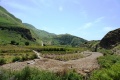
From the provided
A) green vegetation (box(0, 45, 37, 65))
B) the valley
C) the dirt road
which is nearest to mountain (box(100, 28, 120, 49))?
the valley

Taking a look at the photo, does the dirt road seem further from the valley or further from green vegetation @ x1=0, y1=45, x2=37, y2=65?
green vegetation @ x1=0, y1=45, x2=37, y2=65

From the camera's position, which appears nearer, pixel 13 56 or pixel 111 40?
pixel 13 56

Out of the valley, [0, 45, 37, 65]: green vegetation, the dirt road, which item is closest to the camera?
the valley

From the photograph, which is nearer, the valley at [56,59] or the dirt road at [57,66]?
the valley at [56,59]

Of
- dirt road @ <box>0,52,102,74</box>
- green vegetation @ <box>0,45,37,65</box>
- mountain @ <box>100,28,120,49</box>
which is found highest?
mountain @ <box>100,28,120,49</box>

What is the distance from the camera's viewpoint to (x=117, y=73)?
1784cm

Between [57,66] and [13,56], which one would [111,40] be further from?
[57,66]

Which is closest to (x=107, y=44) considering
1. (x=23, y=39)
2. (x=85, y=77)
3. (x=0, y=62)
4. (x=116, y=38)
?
(x=116, y=38)

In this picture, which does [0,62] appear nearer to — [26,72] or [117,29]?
[26,72]

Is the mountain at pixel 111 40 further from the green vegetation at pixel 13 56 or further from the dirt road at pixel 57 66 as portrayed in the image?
→ the dirt road at pixel 57 66

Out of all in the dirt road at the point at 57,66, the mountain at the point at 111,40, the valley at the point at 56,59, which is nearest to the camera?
the valley at the point at 56,59

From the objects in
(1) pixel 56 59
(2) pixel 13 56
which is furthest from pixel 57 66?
(2) pixel 13 56

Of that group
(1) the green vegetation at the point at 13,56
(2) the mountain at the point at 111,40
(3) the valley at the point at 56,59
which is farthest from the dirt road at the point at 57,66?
(2) the mountain at the point at 111,40

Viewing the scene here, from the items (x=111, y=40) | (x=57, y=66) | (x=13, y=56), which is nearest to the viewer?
(x=57, y=66)
